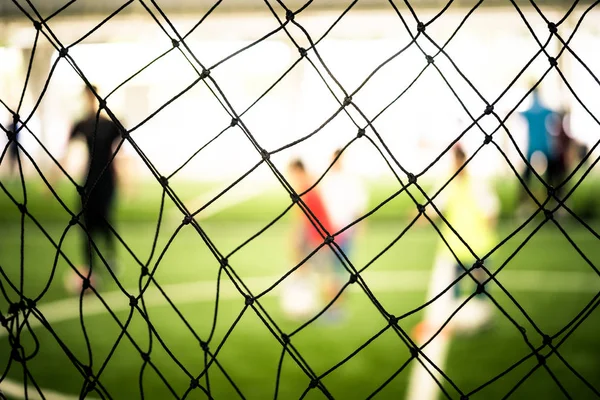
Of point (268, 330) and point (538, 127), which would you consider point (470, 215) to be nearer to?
point (268, 330)

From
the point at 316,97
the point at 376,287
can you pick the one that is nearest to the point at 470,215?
the point at 376,287

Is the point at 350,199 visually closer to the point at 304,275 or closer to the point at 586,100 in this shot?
the point at 304,275

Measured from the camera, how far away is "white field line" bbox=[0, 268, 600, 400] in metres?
4.59

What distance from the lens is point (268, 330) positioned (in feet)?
13.6

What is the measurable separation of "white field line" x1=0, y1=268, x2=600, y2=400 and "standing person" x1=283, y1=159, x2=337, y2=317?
2.33 ft

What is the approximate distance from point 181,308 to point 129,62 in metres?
10.8

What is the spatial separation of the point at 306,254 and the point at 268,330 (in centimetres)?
51

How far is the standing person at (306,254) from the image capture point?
409cm

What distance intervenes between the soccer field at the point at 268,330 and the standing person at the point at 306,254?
0.42ft

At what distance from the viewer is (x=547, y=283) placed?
521 cm

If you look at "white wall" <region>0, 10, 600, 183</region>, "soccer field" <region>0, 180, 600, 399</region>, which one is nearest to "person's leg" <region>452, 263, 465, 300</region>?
"soccer field" <region>0, 180, 600, 399</region>

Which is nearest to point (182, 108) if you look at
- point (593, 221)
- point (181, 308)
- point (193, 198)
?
point (193, 198)

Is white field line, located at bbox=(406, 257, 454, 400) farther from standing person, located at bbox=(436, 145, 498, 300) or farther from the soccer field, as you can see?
standing person, located at bbox=(436, 145, 498, 300)

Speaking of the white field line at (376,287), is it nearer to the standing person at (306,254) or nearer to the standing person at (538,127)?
the standing person at (306,254)
